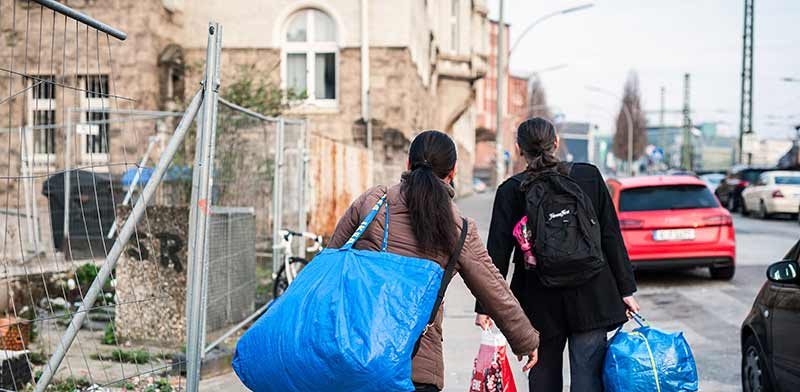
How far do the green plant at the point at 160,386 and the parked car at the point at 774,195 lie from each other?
24.6 m

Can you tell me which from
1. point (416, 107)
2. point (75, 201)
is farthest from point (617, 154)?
point (75, 201)

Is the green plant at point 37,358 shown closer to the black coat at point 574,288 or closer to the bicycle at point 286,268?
the bicycle at point 286,268

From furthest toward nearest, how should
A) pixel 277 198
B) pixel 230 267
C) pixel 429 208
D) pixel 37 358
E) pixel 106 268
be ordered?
pixel 277 198, pixel 230 267, pixel 37 358, pixel 106 268, pixel 429 208

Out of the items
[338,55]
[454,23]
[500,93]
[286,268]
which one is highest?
[454,23]

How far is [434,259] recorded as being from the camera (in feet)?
10.7

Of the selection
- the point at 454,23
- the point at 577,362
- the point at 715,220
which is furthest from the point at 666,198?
the point at 454,23

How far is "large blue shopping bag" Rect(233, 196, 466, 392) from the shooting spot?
2881 millimetres

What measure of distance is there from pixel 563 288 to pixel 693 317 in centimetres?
662

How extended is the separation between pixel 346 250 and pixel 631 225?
33.3 feet

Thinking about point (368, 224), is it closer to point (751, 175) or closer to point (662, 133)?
point (751, 175)

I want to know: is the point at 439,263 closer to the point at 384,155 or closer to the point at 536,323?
the point at 536,323

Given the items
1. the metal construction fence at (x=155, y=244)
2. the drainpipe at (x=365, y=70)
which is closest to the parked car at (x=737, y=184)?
the drainpipe at (x=365, y=70)

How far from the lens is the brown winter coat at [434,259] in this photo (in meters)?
3.26

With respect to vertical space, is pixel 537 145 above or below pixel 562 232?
above
